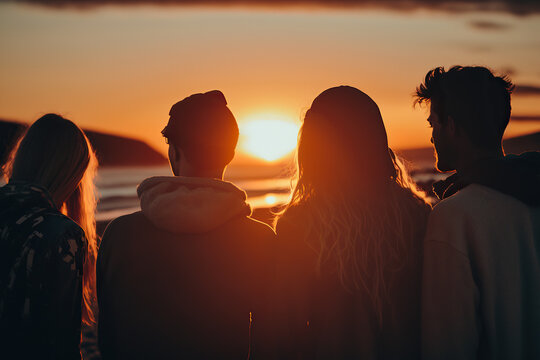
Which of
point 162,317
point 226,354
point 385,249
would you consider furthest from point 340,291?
point 162,317

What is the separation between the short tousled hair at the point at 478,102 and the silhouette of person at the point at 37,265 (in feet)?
7.04

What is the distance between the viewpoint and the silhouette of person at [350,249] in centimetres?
253

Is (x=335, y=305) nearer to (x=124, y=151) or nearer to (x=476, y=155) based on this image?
(x=476, y=155)

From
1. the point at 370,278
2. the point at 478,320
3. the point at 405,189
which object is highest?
the point at 405,189

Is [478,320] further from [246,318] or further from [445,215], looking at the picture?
[246,318]

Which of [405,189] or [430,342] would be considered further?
[405,189]

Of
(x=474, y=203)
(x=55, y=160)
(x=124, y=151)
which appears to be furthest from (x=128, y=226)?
(x=124, y=151)

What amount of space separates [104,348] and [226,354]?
0.66m

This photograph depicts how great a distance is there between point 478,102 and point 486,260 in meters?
0.84

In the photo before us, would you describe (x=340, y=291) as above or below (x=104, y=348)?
above

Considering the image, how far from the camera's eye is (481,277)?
7.98 ft

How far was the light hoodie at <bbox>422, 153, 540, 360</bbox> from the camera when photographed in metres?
2.41

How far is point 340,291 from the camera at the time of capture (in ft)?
8.34

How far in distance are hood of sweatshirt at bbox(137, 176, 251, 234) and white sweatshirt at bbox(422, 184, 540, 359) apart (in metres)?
1.08
